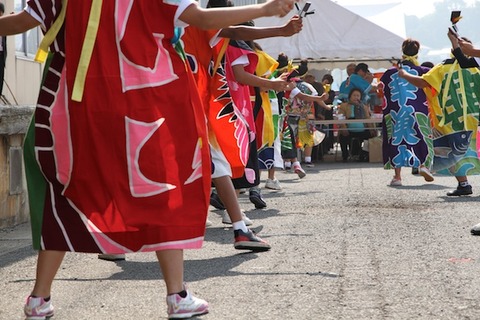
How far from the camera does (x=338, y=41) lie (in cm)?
2222

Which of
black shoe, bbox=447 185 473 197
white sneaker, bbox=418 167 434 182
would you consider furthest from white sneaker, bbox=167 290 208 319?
white sneaker, bbox=418 167 434 182

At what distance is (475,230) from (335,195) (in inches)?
174

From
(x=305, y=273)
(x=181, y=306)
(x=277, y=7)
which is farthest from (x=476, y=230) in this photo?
(x=277, y=7)

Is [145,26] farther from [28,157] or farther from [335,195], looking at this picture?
[335,195]

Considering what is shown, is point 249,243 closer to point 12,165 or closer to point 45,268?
point 45,268

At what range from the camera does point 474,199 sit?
11453 mm

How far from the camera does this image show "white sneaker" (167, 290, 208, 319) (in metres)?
4.72

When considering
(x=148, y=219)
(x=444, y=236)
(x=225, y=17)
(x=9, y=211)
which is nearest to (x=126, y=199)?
(x=148, y=219)

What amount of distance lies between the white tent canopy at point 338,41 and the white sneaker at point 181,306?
17.3 m

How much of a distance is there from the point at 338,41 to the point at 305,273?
16.5 m

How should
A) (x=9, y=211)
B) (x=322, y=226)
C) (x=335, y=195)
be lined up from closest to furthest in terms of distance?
(x=322, y=226) < (x=9, y=211) < (x=335, y=195)

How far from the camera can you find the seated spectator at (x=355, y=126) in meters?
22.1

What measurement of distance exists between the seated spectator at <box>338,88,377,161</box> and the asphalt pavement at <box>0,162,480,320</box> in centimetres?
1204

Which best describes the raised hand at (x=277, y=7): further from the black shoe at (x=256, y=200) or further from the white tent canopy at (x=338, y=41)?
the white tent canopy at (x=338, y=41)
